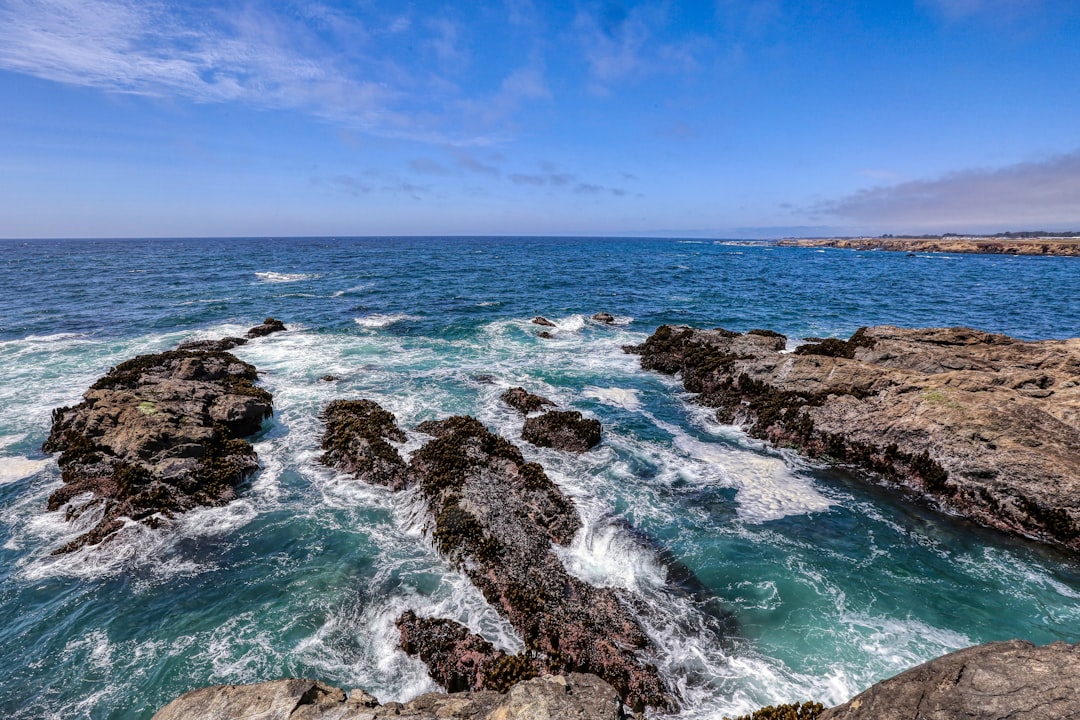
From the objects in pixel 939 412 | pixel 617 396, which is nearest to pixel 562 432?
pixel 617 396

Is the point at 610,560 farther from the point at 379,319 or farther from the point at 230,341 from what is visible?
the point at 379,319

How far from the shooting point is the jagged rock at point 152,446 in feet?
45.5

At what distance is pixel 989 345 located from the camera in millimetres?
25078

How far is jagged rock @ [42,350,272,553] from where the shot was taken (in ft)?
45.5

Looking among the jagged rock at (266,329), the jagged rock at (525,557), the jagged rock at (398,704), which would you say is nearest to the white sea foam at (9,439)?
the jagged rock at (525,557)

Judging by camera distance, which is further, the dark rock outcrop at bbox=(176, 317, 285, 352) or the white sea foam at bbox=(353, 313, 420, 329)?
the white sea foam at bbox=(353, 313, 420, 329)

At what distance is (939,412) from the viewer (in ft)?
53.4

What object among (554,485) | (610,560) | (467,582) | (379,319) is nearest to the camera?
(467,582)

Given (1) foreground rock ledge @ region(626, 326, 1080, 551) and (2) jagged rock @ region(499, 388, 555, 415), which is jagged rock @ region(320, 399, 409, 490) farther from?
(1) foreground rock ledge @ region(626, 326, 1080, 551)

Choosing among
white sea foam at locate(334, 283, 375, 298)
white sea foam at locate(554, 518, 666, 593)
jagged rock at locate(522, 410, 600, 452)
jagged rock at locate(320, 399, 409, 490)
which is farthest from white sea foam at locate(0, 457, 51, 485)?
white sea foam at locate(334, 283, 375, 298)

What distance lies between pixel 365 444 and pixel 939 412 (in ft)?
70.3

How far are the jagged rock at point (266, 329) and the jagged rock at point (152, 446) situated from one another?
13611 mm

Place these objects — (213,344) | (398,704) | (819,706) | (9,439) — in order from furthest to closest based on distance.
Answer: (213,344) → (9,439) → (819,706) → (398,704)

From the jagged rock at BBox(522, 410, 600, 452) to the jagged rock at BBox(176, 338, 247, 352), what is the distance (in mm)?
23905
